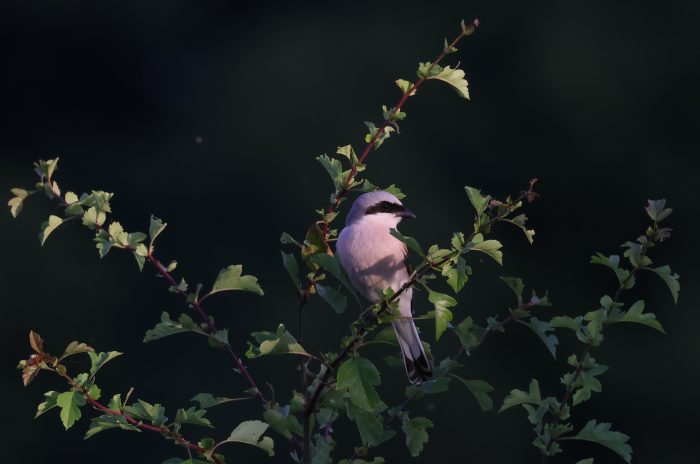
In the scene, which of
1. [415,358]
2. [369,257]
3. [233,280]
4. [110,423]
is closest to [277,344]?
[233,280]

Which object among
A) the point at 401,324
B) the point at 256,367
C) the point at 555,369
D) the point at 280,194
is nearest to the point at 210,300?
the point at 256,367

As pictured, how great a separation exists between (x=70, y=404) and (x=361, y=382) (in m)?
0.59

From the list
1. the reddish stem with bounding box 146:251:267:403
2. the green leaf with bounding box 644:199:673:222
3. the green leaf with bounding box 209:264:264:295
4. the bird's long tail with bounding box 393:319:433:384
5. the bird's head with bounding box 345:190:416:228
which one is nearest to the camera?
the green leaf with bounding box 644:199:673:222

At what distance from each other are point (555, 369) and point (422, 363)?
7.59 metres

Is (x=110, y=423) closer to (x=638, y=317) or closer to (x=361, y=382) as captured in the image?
(x=361, y=382)

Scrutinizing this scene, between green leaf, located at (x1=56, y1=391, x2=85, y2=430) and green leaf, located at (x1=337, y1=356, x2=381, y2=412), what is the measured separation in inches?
20.8

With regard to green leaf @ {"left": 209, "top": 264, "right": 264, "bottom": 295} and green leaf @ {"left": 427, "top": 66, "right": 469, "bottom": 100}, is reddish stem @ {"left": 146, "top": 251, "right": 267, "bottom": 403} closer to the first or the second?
green leaf @ {"left": 209, "top": 264, "right": 264, "bottom": 295}

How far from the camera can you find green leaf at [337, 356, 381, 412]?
91.2 inches

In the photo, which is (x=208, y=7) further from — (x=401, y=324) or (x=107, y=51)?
(x=401, y=324)

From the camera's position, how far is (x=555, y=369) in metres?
10.6

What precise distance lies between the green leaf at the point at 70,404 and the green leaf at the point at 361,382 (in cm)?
53

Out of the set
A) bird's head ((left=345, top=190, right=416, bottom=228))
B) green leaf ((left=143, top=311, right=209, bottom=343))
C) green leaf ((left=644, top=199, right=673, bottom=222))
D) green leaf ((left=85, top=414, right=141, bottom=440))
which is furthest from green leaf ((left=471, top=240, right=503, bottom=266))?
bird's head ((left=345, top=190, right=416, bottom=228))

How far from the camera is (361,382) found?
2332 millimetres

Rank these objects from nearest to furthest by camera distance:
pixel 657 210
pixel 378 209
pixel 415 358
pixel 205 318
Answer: pixel 657 210 → pixel 205 318 → pixel 415 358 → pixel 378 209
